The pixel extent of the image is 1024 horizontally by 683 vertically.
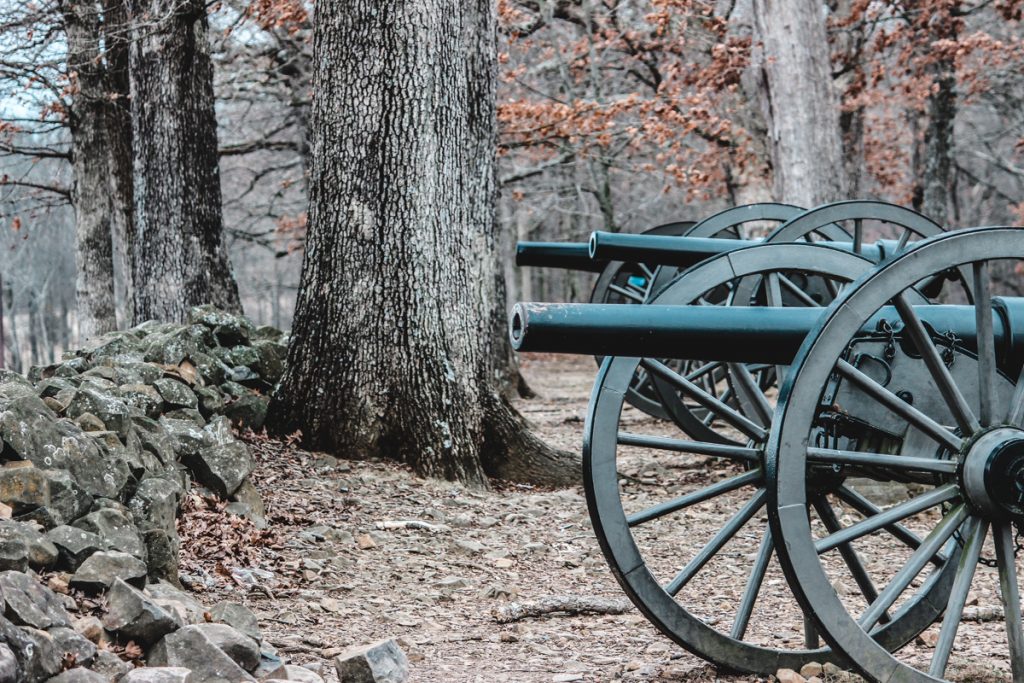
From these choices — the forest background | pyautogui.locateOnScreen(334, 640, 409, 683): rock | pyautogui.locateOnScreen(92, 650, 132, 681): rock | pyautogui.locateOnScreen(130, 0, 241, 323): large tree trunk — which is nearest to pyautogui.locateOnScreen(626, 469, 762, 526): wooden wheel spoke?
pyautogui.locateOnScreen(334, 640, 409, 683): rock

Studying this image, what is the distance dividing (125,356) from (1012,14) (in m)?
13.3

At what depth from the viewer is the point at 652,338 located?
11.4ft

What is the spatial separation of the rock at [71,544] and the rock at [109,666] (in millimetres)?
799

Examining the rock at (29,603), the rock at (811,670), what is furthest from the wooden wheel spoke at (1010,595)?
the rock at (29,603)

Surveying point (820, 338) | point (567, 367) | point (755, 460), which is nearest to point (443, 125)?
point (755, 460)

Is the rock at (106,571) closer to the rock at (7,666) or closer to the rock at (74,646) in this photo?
the rock at (74,646)

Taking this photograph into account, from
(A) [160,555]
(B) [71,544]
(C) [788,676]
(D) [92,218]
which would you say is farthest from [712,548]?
(D) [92,218]

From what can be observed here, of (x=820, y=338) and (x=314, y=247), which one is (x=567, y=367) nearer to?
(x=314, y=247)

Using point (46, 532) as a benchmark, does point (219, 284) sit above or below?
above

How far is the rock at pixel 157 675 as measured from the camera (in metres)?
3.23

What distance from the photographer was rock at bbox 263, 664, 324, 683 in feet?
12.3

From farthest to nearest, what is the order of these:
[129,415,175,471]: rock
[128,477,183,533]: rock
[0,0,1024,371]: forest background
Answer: [0,0,1024,371]: forest background → [129,415,175,471]: rock → [128,477,183,533]: rock

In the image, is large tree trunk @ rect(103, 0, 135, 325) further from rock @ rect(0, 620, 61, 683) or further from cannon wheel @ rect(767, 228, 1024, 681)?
cannon wheel @ rect(767, 228, 1024, 681)

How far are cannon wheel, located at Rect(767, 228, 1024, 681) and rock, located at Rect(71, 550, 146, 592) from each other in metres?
2.52
